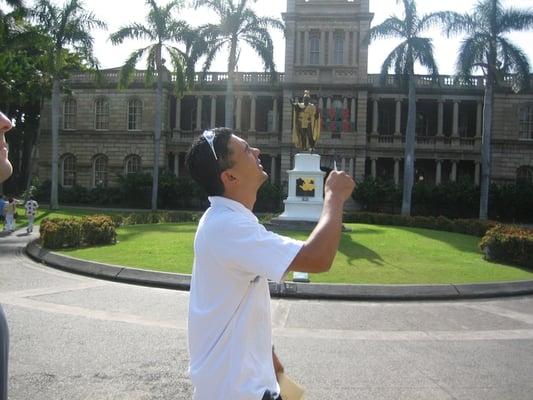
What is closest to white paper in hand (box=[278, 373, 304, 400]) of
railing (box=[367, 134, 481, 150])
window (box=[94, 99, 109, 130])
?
railing (box=[367, 134, 481, 150])

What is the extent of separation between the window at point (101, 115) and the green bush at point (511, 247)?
37.4 metres

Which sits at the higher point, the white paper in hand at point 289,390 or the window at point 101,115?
the window at point 101,115

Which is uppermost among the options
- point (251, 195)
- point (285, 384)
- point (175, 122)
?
point (175, 122)

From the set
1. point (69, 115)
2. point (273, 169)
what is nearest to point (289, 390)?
point (273, 169)

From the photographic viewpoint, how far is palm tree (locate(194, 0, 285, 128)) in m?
29.6

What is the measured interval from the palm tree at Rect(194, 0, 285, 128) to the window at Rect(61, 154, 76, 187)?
809 inches

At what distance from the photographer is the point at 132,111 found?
4538 cm

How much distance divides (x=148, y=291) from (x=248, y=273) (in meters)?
7.93

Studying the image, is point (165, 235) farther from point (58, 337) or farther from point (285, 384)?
point (285, 384)

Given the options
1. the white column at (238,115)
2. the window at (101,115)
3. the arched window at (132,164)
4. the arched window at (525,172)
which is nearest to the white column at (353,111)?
the white column at (238,115)

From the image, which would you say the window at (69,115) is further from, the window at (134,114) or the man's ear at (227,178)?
the man's ear at (227,178)

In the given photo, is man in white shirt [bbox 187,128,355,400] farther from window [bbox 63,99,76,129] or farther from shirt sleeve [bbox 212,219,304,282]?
window [bbox 63,99,76,129]

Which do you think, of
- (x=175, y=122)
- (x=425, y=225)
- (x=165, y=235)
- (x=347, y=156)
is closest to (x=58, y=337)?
(x=165, y=235)

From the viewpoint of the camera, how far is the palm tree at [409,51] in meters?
29.7
